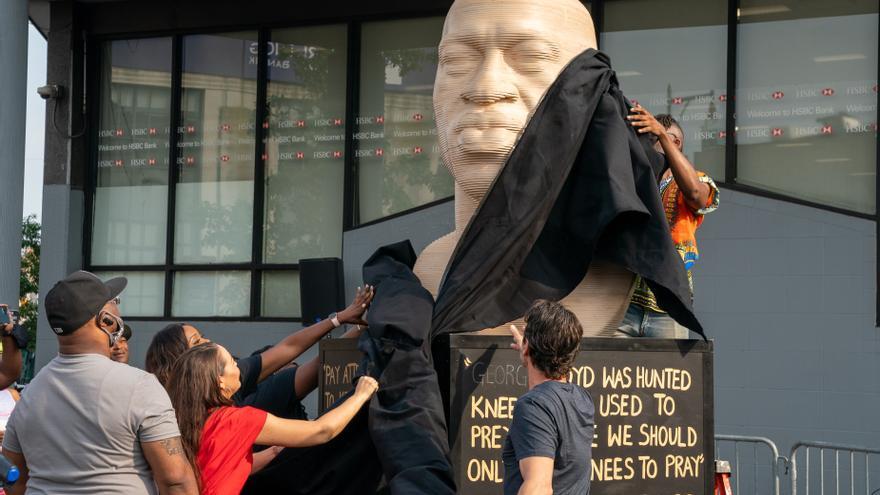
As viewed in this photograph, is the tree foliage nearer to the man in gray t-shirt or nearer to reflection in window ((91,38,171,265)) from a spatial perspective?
reflection in window ((91,38,171,265))

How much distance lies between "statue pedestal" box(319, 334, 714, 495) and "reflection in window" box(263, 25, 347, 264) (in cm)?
836

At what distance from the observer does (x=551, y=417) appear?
3555mm

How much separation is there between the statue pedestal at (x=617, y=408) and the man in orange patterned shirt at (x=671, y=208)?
0.79ft

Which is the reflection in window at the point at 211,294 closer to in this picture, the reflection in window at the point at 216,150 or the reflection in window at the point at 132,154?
the reflection in window at the point at 216,150

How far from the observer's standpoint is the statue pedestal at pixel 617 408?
171 inches

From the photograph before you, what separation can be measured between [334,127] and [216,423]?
9.25 m

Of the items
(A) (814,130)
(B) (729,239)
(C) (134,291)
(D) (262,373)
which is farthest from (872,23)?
(C) (134,291)

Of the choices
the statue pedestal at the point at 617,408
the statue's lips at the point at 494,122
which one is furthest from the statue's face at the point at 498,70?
the statue pedestal at the point at 617,408

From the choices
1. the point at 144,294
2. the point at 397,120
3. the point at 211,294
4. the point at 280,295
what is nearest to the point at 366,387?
the point at 397,120

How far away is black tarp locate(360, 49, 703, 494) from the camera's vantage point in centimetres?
437

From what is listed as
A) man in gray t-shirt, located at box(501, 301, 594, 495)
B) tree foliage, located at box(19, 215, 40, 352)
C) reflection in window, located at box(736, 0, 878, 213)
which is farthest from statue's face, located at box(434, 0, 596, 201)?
tree foliage, located at box(19, 215, 40, 352)

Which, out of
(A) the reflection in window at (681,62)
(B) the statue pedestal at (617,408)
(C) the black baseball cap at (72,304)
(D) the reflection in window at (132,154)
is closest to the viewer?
(C) the black baseball cap at (72,304)

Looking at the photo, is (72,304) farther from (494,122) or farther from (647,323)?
(647,323)

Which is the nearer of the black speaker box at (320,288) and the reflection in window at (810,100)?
the reflection in window at (810,100)
